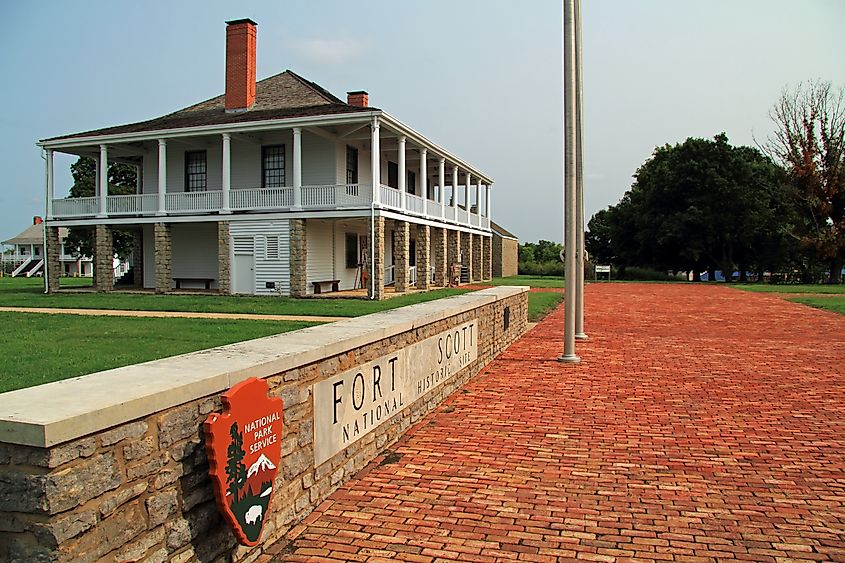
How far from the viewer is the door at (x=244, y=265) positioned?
23.7 metres

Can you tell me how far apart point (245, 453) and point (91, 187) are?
43.3 metres

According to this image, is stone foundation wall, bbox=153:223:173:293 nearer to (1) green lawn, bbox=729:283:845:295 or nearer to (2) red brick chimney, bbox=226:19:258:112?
(2) red brick chimney, bbox=226:19:258:112

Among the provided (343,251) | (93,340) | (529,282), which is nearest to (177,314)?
(93,340)

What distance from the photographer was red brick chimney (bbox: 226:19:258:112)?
2584 cm

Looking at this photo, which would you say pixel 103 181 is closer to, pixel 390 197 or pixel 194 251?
pixel 194 251

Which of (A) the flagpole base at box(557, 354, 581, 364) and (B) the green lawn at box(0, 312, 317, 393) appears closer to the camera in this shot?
(B) the green lawn at box(0, 312, 317, 393)

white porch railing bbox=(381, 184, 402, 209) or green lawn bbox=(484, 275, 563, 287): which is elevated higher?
white porch railing bbox=(381, 184, 402, 209)

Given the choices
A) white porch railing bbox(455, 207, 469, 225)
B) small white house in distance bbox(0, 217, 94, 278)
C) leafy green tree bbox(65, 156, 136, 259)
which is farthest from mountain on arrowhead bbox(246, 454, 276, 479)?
small white house in distance bbox(0, 217, 94, 278)

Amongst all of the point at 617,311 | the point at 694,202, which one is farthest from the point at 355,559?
the point at 694,202

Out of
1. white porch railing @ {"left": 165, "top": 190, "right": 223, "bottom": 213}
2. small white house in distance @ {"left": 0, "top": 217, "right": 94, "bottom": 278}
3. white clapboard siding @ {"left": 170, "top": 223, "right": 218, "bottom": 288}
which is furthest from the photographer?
small white house in distance @ {"left": 0, "top": 217, "right": 94, "bottom": 278}

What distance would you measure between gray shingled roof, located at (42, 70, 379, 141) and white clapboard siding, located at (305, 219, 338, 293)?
4.09 metres

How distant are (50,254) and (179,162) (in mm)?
6123

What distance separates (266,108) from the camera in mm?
26234

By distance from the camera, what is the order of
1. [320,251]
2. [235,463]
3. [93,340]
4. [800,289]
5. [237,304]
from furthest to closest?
[800,289], [320,251], [237,304], [93,340], [235,463]
